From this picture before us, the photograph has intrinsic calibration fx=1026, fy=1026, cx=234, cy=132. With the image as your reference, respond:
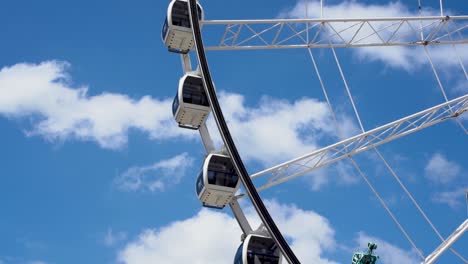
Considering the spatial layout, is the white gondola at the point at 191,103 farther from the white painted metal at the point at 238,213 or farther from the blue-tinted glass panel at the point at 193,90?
the white painted metal at the point at 238,213

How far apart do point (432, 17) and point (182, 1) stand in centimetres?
739

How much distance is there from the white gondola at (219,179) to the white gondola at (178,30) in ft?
12.2

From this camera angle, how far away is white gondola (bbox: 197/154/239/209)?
27.7 meters

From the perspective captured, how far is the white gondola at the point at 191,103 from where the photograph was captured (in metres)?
28.8

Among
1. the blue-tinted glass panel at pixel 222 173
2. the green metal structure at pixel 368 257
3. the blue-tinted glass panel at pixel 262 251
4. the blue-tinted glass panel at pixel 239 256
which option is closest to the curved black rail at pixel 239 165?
the blue-tinted glass panel at pixel 262 251

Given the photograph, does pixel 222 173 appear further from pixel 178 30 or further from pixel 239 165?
pixel 178 30

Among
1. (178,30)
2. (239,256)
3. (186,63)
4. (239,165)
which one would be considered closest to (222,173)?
(239,165)

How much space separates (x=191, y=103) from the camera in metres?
28.9

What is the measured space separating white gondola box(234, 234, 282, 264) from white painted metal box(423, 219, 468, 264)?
4418 mm

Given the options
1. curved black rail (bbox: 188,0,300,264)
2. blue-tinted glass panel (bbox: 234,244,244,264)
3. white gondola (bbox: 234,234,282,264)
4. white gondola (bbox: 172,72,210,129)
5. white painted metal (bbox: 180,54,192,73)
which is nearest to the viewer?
curved black rail (bbox: 188,0,300,264)

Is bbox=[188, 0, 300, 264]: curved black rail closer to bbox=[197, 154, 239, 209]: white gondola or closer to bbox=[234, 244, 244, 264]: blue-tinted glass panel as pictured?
bbox=[197, 154, 239, 209]: white gondola

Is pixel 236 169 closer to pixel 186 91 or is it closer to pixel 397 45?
pixel 186 91

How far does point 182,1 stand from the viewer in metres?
30.1

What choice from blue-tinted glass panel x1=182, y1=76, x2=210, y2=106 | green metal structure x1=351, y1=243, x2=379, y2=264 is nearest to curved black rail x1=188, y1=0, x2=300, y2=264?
blue-tinted glass panel x1=182, y1=76, x2=210, y2=106
